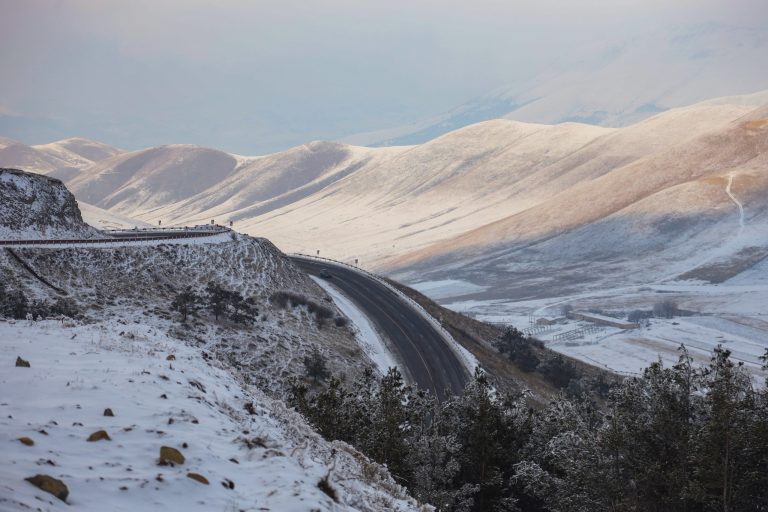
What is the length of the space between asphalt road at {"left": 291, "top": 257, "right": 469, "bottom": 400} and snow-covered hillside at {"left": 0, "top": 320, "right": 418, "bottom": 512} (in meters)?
27.2

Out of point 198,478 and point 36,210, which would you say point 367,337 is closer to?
point 36,210

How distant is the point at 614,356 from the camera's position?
9069 cm

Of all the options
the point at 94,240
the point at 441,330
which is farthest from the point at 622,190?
the point at 94,240

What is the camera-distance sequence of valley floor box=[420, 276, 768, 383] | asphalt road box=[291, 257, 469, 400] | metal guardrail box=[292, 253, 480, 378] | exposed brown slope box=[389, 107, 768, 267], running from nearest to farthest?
1. asphalt road box=[291, 257, 469, 400]
2. metal guardrail box=[292, 253, 480, 378]
3. valley floor box=[420, 276, 768, 383]
4. exposed brown slope box=[389, 107, 768, 267]

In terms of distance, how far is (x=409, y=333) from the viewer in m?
58.1

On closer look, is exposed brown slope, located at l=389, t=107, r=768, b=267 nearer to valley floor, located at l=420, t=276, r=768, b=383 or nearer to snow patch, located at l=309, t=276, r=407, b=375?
valley floor, located at l=420, t=276, r=768, b=383

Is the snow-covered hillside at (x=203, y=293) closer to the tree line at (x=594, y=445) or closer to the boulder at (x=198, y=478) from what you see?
the tree line at (x=594, y=445)

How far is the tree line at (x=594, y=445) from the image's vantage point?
16.8m

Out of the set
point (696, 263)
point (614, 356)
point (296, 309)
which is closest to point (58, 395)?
point (296, 309)

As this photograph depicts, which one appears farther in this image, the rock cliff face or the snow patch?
the rock cliff face

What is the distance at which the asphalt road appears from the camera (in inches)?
1940

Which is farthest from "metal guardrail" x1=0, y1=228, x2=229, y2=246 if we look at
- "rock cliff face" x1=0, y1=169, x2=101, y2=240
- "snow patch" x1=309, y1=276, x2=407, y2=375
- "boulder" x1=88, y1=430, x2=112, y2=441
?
"boulder" x1=88, y1=430, x2=112, y2=441

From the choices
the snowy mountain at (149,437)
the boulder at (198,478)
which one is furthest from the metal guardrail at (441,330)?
the boulder at (198,478)

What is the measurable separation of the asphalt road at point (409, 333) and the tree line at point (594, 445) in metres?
14.4
